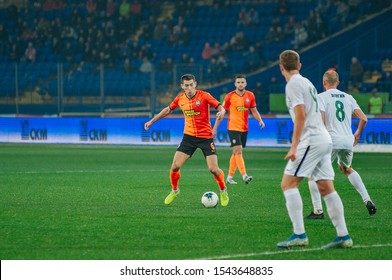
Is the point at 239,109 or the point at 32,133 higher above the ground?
the point at 239,109

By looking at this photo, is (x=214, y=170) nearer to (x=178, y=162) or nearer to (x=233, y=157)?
(x=178, y=162)

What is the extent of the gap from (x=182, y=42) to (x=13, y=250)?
3454cm

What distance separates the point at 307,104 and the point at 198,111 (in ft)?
17.5

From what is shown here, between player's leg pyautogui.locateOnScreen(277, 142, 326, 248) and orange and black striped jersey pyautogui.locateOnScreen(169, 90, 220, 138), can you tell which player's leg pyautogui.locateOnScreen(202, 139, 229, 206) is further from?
player's leg pyautogui.locateOnScreen(277, 142, 326, 248)

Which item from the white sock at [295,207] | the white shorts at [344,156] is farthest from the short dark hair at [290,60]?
the white shorts at [344,156]

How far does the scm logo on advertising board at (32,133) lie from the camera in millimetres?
35188

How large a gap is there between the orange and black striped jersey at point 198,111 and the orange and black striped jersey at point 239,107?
16.1 ft

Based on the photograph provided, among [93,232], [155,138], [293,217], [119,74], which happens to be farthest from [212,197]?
[119,74]

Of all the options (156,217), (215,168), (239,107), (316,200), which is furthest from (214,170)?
(239,107)

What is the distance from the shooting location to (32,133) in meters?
35.4

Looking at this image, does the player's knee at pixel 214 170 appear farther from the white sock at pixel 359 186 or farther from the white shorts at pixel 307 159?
the white shorts at pixel 307 159

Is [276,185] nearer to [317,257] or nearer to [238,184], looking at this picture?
[238,184]

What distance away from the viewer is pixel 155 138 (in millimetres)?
33250

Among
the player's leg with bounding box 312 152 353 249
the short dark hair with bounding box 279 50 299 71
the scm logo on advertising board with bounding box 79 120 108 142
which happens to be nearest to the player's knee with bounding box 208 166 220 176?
the player's leg with bounding box 312 152 353 249
